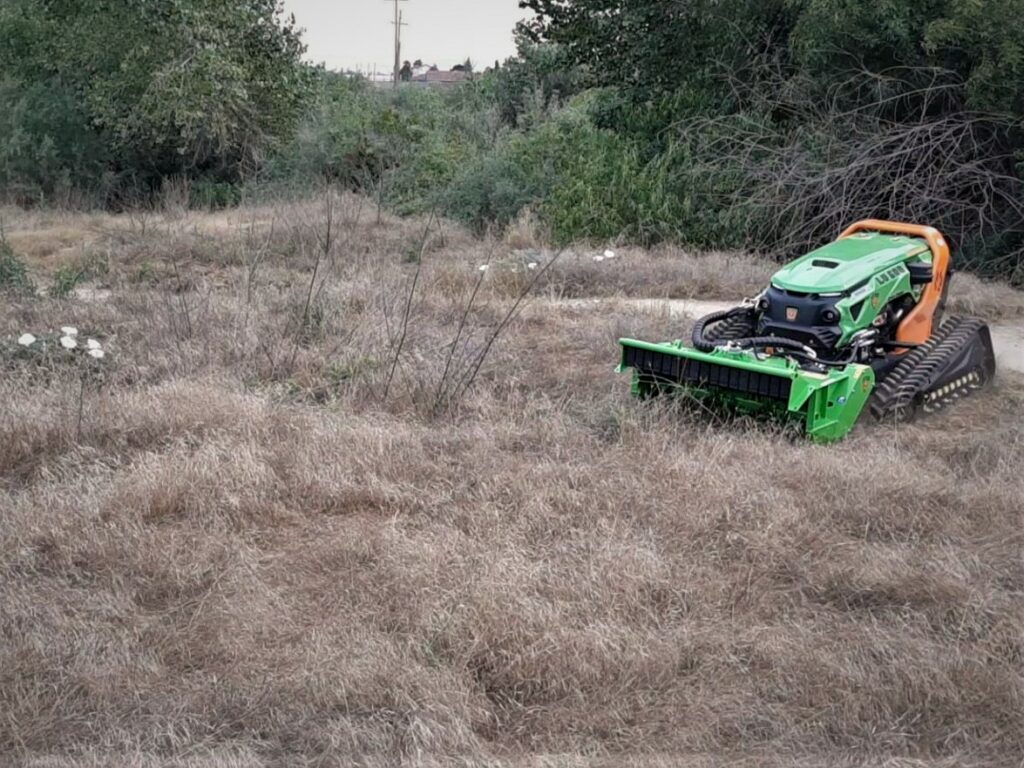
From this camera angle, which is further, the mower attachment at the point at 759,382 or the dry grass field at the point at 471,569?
the mower attachment at the point at 759,382

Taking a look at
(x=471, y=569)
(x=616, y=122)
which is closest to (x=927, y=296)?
(x=471, y=569)

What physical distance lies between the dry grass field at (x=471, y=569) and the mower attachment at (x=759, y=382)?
0.17 metres

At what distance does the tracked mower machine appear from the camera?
18.7 ft

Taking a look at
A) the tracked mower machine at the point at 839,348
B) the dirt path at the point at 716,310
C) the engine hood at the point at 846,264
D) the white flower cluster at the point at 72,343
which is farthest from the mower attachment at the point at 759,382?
the white flower cluster at the point at 72,343

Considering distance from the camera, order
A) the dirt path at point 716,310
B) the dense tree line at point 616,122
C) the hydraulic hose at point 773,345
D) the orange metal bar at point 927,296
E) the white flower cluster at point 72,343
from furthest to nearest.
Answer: the dense tree line at point 616,122 → the dirt path at point 716,310 → the orange metal bar at point 927,296 → the white flower cluster at point 72,343 → the hydraulic hose at point 773,345

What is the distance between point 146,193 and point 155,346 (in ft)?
44.3

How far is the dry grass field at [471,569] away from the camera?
3.28 m

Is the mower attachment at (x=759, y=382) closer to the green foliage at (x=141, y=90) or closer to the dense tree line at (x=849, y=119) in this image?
the dense tree line at (x=849, y=119)

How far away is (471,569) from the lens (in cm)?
415

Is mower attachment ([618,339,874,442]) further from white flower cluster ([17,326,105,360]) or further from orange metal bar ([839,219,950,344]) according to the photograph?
white flower cluster ([17,326,105,360])

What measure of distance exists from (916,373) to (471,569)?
3.24m

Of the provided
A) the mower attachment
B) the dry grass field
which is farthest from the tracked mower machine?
the dry grass field

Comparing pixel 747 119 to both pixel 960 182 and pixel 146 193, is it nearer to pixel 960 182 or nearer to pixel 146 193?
pixel 960 182

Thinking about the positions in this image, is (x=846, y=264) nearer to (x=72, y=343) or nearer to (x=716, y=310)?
(x=716, y=310)
